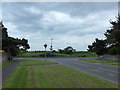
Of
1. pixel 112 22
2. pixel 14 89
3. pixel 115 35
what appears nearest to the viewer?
pixel 14 89

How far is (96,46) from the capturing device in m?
66.1

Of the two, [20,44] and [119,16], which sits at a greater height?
[119,16]

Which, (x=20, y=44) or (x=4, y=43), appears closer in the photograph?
(x=4, y=43)

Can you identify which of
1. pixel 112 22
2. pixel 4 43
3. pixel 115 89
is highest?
pixel 112 22

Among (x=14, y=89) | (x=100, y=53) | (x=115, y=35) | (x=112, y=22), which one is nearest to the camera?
(x=14, y=89)

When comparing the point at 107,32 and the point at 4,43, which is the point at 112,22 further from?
the point at 4,43

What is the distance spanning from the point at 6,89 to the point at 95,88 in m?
4.31

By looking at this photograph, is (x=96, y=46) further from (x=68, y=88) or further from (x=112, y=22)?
(x=68, y=88)

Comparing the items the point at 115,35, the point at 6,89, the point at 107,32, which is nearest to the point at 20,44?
the point at 107,32

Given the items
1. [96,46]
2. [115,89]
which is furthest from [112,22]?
[115,89]

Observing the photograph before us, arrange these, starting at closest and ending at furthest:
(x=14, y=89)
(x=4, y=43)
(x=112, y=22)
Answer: (x=14, y=89) → (x=112, y=22) → (x=4, y=43)

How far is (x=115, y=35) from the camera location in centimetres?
3875

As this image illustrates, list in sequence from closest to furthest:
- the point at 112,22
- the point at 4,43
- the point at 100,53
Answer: the point at 112,22
the point at 4,43
the point at 100,53

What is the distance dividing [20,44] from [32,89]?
48.5m
